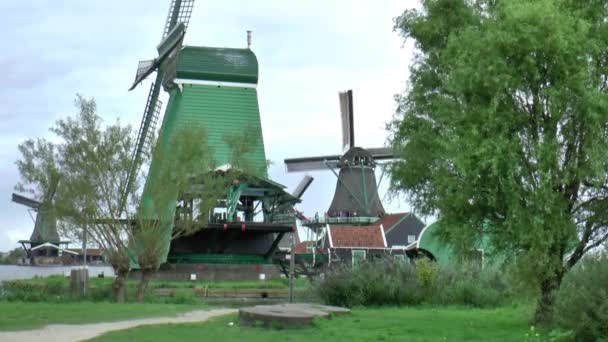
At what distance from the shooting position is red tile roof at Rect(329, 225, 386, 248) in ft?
149

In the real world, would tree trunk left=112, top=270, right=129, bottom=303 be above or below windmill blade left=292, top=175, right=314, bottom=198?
below

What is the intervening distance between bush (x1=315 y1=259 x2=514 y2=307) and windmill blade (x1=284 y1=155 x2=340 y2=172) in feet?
119

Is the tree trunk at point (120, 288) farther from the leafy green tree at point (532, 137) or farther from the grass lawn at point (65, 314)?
the leafy green tree at point (532, 137)

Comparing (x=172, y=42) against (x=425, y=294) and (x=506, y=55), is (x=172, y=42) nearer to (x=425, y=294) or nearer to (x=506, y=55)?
(x=425, y=294)

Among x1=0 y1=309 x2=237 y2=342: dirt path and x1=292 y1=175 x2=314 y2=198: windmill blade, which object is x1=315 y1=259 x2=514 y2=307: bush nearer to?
x1=0 y1=309 x2=237 y2=342: dirt path

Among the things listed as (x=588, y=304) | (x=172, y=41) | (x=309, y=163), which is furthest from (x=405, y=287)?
(x=309, y=163)

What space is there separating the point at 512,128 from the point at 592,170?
5.04 ft

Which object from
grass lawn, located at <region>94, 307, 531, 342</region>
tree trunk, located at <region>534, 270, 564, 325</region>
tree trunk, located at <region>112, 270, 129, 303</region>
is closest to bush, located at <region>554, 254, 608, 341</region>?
grass lawn, located at <region>94, 307, 531, 342</region>

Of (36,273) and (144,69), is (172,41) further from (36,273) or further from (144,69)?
(36,273)

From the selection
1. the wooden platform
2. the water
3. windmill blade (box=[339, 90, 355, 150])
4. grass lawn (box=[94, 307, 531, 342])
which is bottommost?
grass lawn (box=[94, 307, 531, 342])

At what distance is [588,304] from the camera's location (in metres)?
11.4

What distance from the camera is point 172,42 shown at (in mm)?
54375

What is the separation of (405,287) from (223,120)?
30902 millimetres

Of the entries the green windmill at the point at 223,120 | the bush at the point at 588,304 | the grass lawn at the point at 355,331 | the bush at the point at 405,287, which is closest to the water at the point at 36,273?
the green windmill at the point at 223,120
